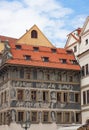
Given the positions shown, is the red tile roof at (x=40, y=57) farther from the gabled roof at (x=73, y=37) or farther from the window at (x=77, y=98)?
the window at (x=77, y=98)

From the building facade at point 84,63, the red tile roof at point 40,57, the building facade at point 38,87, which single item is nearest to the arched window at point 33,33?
the red tile roof at point 40,57

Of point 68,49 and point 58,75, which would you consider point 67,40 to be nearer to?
point 68,49

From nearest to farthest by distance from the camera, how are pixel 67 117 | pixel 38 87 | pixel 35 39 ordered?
1. pixel 38 87
2. pixel 67 117
3. pixel 35 39

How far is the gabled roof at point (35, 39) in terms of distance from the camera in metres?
48.8

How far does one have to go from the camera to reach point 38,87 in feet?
136

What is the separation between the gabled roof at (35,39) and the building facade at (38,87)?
441 centimetres

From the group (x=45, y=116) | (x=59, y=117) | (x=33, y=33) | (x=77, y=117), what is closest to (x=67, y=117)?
(x=59, y=117)

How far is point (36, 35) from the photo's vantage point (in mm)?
50156

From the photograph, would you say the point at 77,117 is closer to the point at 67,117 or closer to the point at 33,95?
the point at 67,117

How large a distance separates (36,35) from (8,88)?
482 inches

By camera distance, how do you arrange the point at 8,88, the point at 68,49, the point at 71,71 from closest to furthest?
the point at 8,88 < the point at 71,71 < the point at 68,49

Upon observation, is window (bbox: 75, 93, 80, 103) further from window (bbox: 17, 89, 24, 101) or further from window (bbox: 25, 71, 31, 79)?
window (bbox: 17, 89, 24, 101)

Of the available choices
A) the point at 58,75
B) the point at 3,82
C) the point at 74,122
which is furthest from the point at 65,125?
the point at 3,82

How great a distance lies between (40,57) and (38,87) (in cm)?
403
